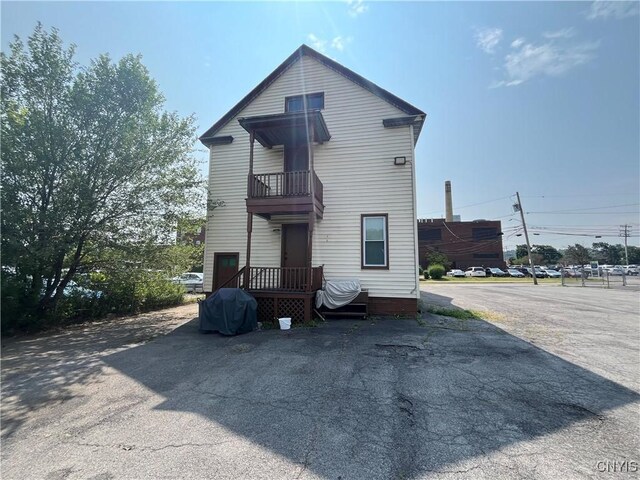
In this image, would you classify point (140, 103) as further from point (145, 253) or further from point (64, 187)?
point (145, 253)

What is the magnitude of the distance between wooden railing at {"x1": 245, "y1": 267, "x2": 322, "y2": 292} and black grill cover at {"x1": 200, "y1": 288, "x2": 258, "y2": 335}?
1197 millimetres

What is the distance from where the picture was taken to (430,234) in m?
48.5

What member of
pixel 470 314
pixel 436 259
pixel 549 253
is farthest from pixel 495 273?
pixel 470 314

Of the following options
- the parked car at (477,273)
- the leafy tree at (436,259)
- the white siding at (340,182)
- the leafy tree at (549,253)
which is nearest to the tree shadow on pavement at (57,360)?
the white siding at (340,182)

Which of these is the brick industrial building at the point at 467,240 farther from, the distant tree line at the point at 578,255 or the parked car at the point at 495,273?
the distant tree line at the point at 578,255

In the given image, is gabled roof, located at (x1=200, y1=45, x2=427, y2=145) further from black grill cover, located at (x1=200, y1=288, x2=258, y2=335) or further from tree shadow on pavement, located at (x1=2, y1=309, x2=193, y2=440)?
tree shadow on pavement, located at (x1=2, y1=309, x2=193, y2=440)

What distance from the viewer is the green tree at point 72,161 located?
7.83 meters

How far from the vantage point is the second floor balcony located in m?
8.88

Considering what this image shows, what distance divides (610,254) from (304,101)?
314 ft

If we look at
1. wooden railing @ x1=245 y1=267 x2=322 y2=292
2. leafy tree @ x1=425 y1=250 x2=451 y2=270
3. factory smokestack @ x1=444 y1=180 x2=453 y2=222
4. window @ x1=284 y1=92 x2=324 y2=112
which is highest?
factory smokestack @ x1=444 y1=180 x2=453 y2=222

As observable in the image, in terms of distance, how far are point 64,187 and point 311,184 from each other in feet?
24.1

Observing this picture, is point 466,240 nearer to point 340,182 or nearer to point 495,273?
point 495,273

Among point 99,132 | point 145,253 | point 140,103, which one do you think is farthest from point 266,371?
point 140,103

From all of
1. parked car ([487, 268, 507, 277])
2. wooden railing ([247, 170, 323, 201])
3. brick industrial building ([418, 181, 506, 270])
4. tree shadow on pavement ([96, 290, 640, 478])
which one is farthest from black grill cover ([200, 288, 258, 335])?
parked car ([487, 268, 507, 277])
